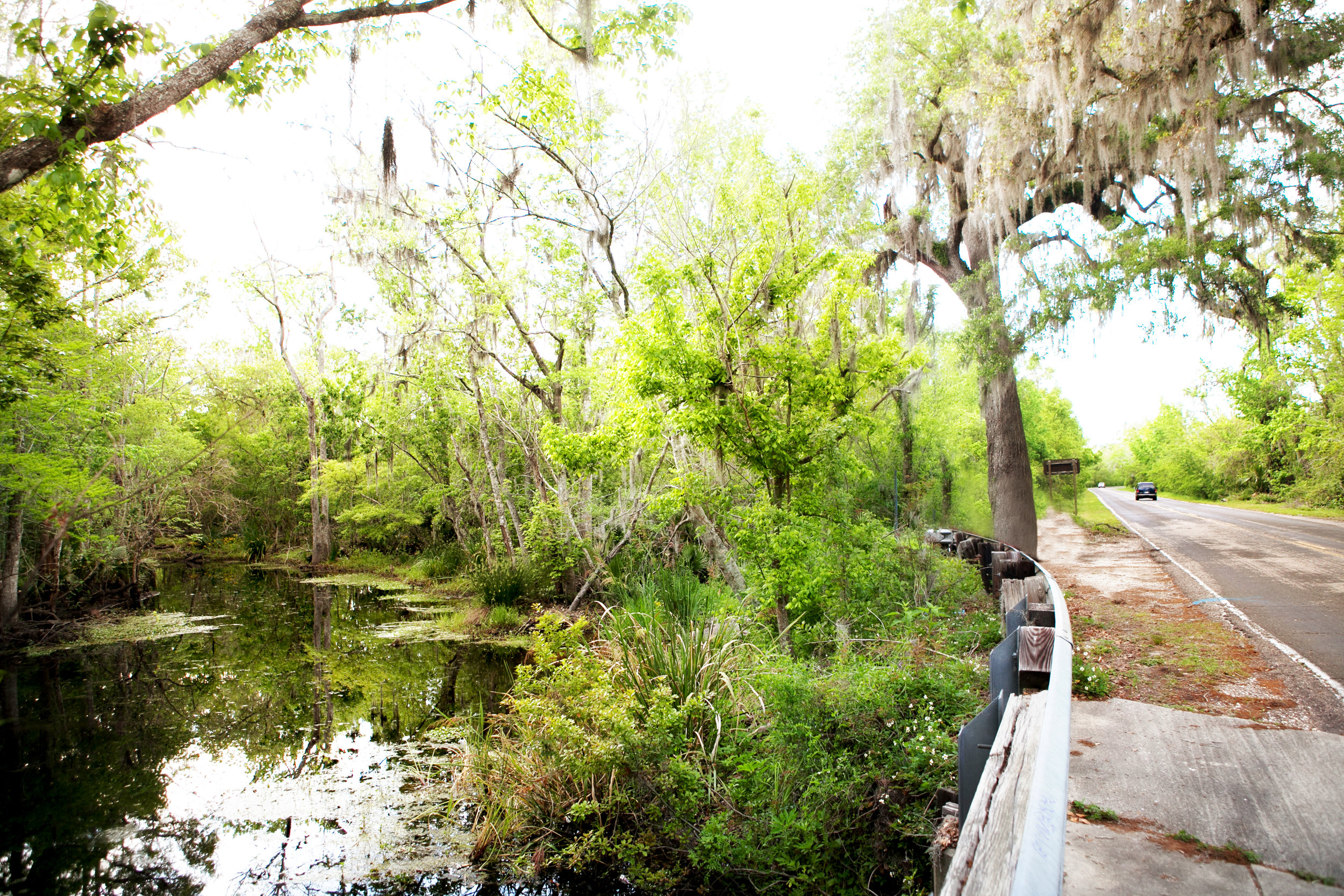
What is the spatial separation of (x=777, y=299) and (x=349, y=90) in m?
8.55

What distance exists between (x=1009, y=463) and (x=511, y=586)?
449 inches

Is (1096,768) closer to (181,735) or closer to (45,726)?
(181,735)

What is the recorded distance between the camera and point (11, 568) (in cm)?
1273

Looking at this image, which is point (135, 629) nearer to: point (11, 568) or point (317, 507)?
point (11, 568)

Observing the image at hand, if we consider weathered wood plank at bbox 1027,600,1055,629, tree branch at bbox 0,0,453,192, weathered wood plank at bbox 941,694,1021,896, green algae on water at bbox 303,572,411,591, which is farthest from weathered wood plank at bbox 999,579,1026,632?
green algae on water at bbox 303,572,411,591

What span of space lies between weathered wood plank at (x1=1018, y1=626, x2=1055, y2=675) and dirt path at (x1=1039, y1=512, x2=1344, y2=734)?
10.3ft

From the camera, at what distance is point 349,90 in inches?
460

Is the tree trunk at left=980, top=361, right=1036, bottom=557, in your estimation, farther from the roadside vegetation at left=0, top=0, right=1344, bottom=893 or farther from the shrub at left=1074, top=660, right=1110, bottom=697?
the shrub at left=1074, top=660, right=1110, bottom=697

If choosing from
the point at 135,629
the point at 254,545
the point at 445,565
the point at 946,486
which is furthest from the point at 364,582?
the point at 946,486

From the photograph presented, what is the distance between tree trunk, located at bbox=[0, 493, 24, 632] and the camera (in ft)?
40.8

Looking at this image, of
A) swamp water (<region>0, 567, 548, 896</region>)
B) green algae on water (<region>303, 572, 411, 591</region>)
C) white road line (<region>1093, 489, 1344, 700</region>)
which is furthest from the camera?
green algae on water (<region>303, 572, 411, 591</region>)

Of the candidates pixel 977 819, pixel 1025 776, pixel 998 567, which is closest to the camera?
pixel 1025 776

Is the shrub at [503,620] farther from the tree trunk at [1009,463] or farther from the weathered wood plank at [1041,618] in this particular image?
the weathered wood plank at [1041,618]

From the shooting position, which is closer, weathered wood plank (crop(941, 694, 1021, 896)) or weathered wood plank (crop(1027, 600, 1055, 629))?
weathered wood plank (crop(941, 694, 1021, 896))
